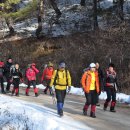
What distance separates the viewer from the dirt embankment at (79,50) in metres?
29.1

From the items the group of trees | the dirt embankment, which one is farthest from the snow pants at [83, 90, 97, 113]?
the group of trees

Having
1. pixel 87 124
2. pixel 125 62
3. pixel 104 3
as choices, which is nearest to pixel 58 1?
pixel 104 3

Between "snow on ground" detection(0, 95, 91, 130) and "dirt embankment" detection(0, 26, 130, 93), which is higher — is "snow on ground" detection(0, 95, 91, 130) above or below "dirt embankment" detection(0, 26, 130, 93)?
below

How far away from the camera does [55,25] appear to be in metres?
46.2

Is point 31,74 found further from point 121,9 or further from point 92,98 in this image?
point 121,9

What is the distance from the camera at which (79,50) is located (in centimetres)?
3344

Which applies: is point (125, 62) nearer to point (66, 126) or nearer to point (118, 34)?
point (118, 34)

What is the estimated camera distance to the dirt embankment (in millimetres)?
29109

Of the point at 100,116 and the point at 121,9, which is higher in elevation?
the point at 121,9

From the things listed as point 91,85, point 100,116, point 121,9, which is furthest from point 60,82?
point 121,9

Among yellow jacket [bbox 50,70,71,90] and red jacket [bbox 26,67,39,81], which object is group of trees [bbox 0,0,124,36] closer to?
red jacket [bbox 26,67,39,81]

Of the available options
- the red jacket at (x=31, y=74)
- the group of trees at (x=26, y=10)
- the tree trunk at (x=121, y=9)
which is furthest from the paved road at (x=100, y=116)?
the tree trunk at (x=121, y=9)

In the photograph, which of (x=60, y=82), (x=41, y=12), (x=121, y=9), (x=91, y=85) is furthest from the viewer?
(x=41, y=12)

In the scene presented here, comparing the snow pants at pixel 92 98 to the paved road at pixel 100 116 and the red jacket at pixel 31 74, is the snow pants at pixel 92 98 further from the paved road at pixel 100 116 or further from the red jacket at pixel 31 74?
the red jacket at pixel 31 74
